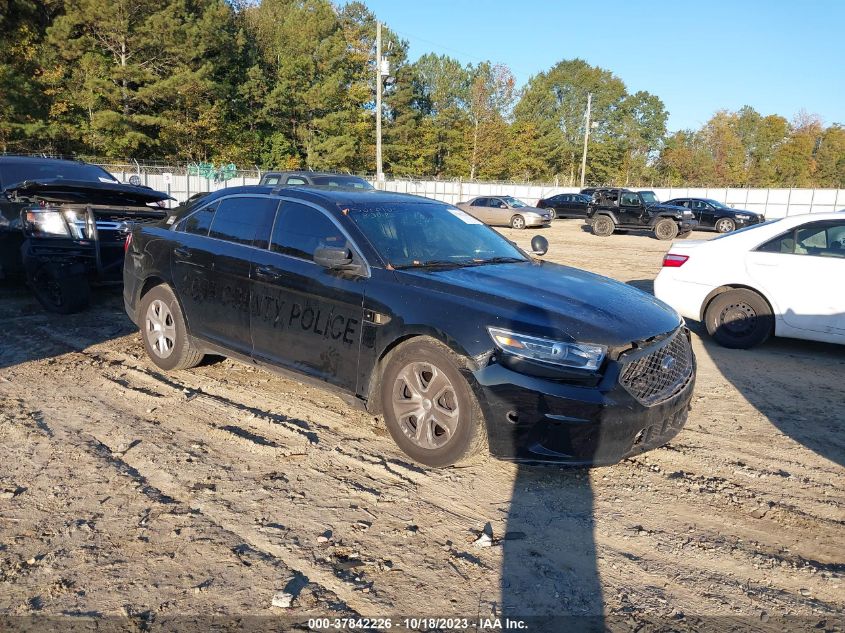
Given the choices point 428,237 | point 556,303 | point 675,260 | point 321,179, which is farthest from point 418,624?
point 321,179

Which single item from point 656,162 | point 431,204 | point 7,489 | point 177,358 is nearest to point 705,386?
point 431,204

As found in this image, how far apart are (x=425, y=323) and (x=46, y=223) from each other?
6050 mm

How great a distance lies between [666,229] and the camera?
80.2ft

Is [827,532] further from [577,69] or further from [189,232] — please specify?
[577,69]

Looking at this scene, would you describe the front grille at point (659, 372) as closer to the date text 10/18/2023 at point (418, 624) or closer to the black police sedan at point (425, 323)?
the black police sedan at point (425, 323)

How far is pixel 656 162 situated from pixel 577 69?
20.0m

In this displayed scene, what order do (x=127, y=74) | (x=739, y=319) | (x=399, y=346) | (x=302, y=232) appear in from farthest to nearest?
(x=127, y=74) < (x=739, y=319) < (x=302, y=232) < (x=399, y=346)

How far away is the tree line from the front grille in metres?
42.9

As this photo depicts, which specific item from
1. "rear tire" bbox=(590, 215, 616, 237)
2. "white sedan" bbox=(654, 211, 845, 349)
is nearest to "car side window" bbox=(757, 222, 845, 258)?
"white sedan" bbox=(654, 211, 845, 349)

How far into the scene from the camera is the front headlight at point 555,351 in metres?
3.56

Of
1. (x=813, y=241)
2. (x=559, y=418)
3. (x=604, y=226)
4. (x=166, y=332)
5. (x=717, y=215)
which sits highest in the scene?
(x=717, y=215)

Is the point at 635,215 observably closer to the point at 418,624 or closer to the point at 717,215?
the point at 717,215

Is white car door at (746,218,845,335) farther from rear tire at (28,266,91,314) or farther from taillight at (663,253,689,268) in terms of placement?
rear tire at (28,266,91,314)

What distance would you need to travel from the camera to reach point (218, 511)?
3424mm
